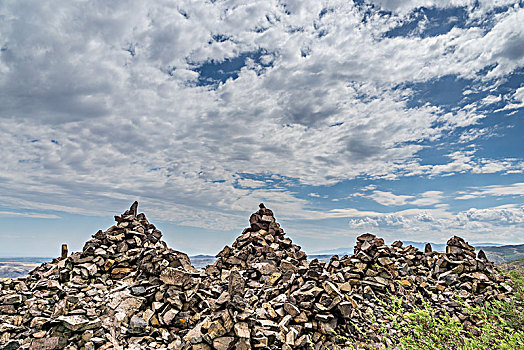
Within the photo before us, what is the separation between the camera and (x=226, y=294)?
31.3ft

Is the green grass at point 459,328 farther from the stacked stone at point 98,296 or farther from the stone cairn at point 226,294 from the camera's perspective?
the stacked stone at point 98,296

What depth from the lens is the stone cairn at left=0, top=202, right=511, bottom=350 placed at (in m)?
9.27

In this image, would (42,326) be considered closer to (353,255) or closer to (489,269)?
(353,255)

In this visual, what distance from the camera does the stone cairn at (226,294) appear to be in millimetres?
9266

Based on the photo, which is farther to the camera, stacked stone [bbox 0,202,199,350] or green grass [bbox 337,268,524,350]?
stacked stone [bbox 0,202,199,350]

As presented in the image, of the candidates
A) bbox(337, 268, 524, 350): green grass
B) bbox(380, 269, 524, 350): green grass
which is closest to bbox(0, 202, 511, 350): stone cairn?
bbox(337, 268, 524, 350): green grass

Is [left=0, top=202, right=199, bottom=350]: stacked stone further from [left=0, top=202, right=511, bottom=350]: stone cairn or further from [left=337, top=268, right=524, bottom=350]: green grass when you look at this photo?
[left=337, top=268, right=524, bottom=350]: green grass

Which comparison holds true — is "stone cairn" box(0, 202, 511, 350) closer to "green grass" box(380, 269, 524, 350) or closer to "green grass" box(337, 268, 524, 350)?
"green grass" box(337, 268, 524, 350)

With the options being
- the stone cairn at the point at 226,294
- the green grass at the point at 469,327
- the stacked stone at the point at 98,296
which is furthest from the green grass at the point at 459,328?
the stacked stone at the point at 98,296

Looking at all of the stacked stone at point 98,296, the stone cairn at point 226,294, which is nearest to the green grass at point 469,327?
the stone cairn at point 226,294

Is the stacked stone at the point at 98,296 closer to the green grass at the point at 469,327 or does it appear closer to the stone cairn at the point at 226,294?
the stone cairn at the point at 226,294

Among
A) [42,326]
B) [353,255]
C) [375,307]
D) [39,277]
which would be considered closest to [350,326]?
[375,307]

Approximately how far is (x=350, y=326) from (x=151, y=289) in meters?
7.00

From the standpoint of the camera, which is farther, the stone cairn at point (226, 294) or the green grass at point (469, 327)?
the stone cairn at point (226, 294)
